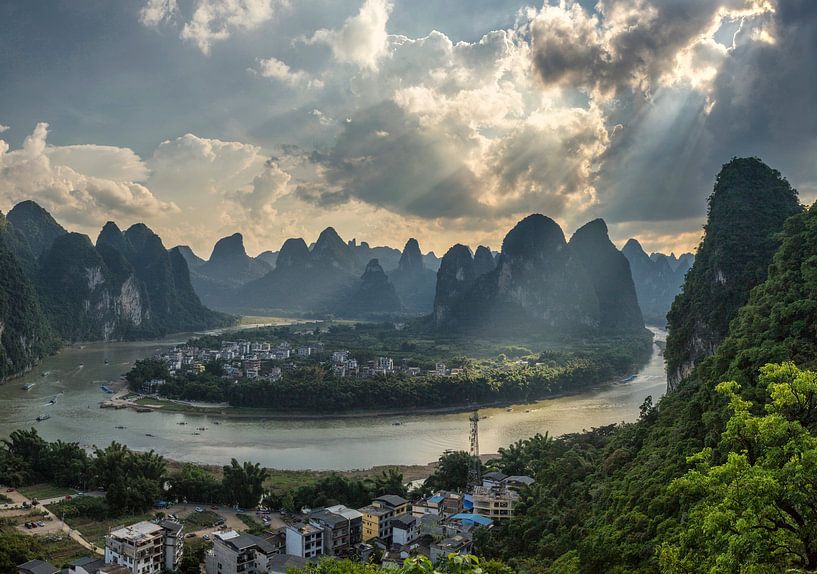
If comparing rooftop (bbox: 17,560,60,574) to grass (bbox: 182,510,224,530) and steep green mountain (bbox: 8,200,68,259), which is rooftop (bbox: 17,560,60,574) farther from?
steep green mountain (bbox: 8,200,68,259)

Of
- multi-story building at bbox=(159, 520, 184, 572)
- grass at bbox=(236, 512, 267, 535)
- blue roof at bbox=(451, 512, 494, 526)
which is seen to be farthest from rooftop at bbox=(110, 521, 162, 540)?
blue roof at bbox=(451, 512, 494, 526)

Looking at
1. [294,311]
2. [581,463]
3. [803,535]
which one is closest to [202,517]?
[581,463]

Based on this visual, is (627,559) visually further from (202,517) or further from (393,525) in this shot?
Result: (202,517)

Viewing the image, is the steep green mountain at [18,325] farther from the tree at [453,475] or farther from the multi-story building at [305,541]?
the multi-story building at [305,541]

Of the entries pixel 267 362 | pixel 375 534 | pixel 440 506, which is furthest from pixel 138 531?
pixel 267 362

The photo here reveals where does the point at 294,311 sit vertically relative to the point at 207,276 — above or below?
below

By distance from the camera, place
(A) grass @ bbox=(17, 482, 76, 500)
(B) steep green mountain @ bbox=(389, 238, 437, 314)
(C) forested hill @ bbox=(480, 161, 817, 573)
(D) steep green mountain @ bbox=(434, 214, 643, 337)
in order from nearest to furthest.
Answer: (C) forested hill @ bbox=(480, 161, 817, 573) → (A) grass @ bbox=(17, 482, 76, 500) → (D) steep green mountain @ bbox=(434, 214, 643, 337) → (B) steep green mountain @ bbox=(389, 238, 437, 314)

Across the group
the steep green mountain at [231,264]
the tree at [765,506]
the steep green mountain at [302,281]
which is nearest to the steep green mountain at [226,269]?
the steep green mountain at [231,264]
